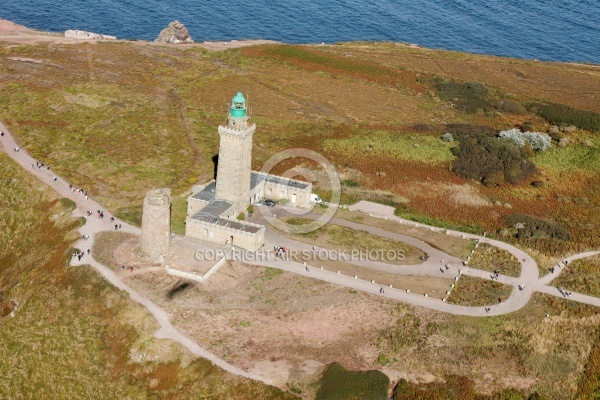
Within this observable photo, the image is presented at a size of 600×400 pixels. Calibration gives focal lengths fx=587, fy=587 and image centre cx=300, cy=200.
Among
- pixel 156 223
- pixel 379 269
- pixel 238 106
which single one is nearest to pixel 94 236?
pixel 156 223

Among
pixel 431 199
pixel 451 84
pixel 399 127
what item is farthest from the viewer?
pixel 451 84

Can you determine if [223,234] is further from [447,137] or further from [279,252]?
[447,137]

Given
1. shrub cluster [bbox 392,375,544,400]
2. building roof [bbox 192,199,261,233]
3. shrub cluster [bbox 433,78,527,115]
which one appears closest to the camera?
shrub cluster [bbox 392,375,544,400]

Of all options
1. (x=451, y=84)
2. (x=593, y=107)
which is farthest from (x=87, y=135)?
(x=593, y=107)

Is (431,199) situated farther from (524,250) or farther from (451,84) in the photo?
(451,84)

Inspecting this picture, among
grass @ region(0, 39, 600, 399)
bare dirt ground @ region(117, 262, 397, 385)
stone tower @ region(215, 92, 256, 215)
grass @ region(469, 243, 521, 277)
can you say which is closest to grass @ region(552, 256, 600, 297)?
grass @ region(0, 39, 600, 399)

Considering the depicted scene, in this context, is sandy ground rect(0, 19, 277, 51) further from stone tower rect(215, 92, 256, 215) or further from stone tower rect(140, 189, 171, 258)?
stone tower rect(140, 189, 171, 258)
